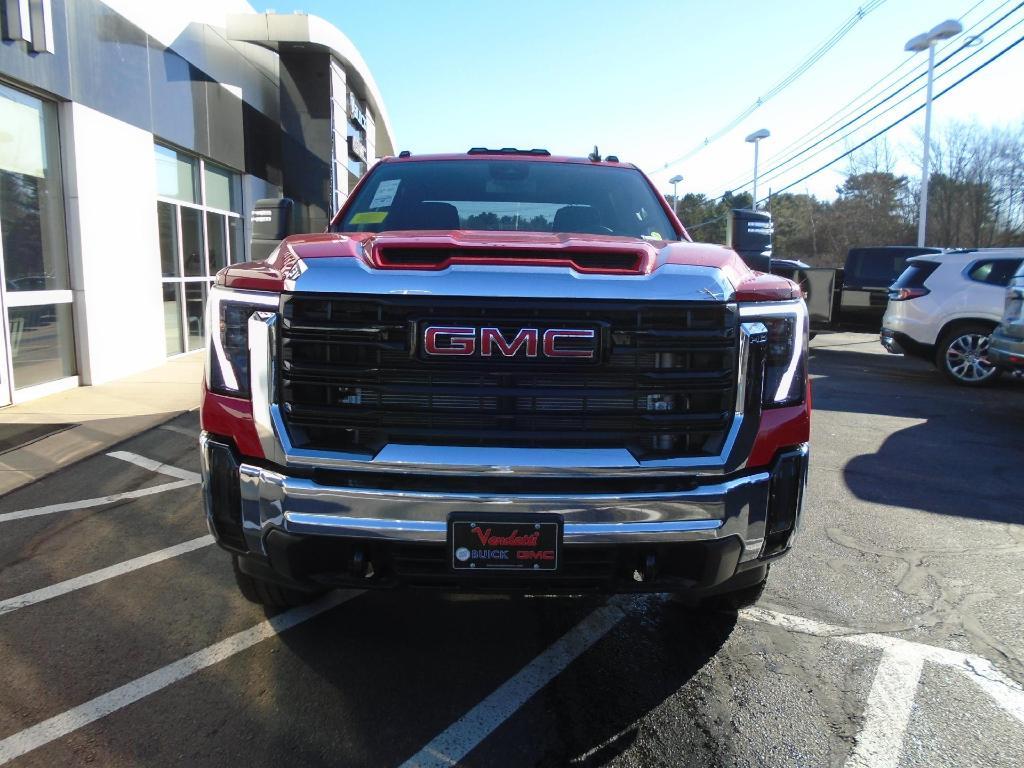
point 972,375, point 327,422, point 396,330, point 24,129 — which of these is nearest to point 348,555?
point 327,422

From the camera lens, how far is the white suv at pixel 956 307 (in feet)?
31.6

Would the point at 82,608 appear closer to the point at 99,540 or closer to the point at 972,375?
the point at 99,540

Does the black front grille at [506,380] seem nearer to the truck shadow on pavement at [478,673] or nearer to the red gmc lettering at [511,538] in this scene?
the red gmc lettering at [511,538]

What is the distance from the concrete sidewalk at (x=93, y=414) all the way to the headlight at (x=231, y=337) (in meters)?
3.50

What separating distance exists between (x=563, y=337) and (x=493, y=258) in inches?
13.1

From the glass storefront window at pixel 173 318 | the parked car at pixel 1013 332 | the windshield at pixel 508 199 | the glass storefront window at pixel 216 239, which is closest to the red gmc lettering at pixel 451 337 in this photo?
the windshield at pixel 508 199

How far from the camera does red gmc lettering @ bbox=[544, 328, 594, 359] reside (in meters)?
2.21

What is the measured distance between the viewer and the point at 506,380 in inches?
88.7

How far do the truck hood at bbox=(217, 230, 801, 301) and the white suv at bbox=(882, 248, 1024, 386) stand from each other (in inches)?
348

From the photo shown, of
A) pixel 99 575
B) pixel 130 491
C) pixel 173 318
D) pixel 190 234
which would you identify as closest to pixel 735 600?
pixel 99 575

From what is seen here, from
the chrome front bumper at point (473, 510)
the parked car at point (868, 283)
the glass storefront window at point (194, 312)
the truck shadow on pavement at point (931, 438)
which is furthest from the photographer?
the parked car at point (868, 283)

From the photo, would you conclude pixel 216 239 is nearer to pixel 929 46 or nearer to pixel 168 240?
pixel 168 240

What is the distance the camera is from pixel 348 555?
229 centimetres

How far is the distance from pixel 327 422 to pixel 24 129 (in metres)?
7.66
